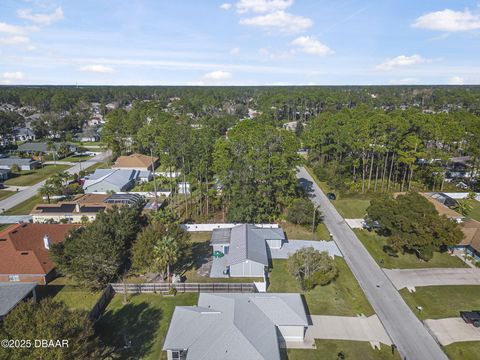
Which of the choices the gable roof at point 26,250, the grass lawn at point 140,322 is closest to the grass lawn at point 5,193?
the gable roof at point 26,250

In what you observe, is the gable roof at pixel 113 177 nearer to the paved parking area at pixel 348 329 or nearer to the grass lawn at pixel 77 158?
the grass lawn at pixel 77 158

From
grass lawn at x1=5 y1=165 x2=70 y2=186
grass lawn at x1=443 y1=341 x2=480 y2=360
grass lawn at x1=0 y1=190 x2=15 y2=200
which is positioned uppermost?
grass lawn at x1=5 y1=165 x2=70 y2=186

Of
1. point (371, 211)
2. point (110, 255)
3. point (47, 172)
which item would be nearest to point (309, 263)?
point (371, 211)

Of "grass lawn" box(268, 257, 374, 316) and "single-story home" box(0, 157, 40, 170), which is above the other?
"single-story home" box(0, 157, 40, 170)

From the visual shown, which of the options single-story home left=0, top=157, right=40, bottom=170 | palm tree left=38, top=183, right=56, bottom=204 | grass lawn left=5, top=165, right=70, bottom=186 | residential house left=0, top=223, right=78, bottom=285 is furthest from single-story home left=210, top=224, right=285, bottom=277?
single-story home left=0, top=157, right=40, bottom=170

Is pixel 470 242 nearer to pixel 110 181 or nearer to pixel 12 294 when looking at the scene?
pixel 12 294

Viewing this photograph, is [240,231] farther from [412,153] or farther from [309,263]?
[412,153]

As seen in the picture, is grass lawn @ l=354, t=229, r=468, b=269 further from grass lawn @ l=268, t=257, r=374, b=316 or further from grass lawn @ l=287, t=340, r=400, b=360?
grass lawn @ l=287, t=340, r=400, b=360
